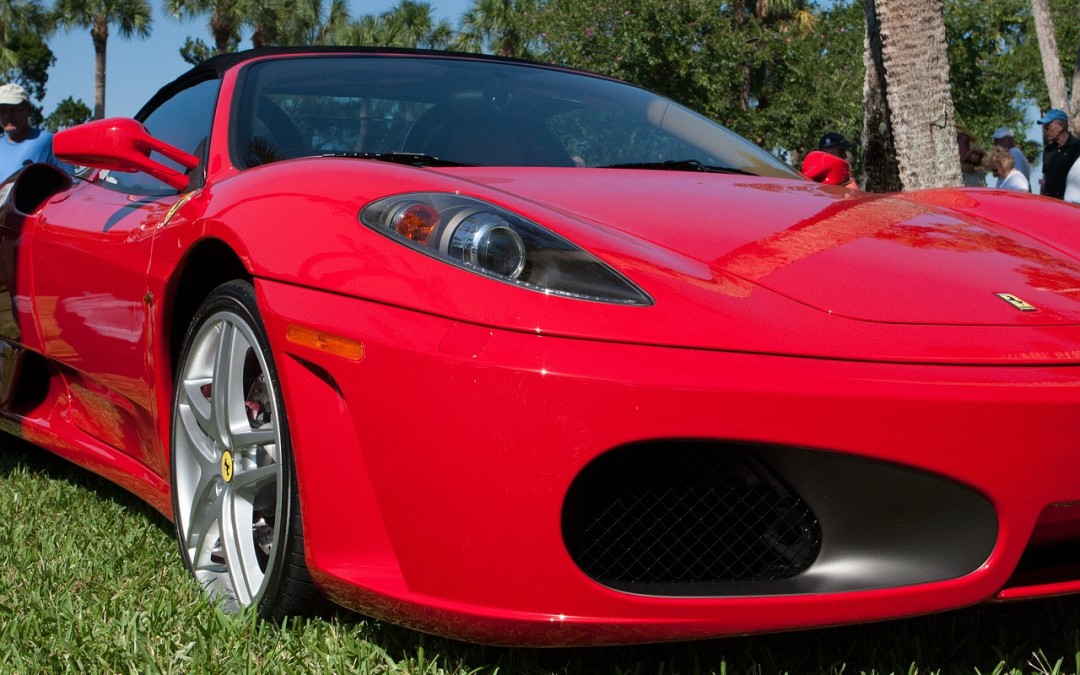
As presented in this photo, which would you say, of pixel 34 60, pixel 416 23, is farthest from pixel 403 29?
pixel 34 60

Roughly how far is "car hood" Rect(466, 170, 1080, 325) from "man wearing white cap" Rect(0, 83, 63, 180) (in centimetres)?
465

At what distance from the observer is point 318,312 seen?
6.52 ft

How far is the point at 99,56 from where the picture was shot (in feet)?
135

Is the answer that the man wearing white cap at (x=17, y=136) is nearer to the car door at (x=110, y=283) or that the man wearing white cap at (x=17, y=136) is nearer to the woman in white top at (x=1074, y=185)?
the car door at (x=110, y=283)

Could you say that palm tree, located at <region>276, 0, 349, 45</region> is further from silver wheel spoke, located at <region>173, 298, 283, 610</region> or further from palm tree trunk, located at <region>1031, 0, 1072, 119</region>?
silver wheel spoke, located at <region>173, 298, 283, 610</region>

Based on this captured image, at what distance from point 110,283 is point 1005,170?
23.2ft

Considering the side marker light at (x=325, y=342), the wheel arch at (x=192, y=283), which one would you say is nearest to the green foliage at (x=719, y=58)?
the wheel arch at (x=192, y=283)

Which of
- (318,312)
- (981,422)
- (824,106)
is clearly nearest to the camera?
(981,422)

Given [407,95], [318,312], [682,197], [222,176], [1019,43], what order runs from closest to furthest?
[318,312] → [682,197] → [222,176] → [407,95] → [1019,43]

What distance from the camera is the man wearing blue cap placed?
876 cm

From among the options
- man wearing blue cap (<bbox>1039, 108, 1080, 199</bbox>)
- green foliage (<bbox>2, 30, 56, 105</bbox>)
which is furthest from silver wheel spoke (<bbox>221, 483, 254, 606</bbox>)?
green foliage (<bbox>2, 30, 56, 105</bbox>)

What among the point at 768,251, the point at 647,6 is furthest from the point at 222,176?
the point at 647,6

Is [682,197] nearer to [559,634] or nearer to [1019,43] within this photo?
[559,634]

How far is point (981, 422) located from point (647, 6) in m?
20.6
